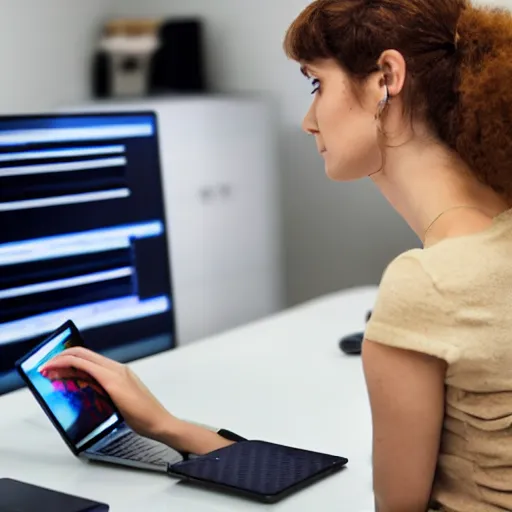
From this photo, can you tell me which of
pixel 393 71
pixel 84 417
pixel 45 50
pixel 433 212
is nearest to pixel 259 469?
pixel 84 417

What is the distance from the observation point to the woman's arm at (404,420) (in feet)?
3.10

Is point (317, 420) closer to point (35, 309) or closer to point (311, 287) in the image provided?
point (35, 309)

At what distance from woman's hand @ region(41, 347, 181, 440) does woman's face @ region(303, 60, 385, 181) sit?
384mm

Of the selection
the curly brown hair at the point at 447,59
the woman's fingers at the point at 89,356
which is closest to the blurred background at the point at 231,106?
the woman's fingers at the point at 89,356

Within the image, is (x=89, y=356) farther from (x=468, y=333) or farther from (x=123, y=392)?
(x=468, y=333)

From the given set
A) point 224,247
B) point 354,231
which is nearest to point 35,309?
point 224,247

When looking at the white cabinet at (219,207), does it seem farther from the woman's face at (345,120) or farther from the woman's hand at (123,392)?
the woman's face at (345,120)

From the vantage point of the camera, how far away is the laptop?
1.18 m

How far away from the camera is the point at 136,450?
1213 mm

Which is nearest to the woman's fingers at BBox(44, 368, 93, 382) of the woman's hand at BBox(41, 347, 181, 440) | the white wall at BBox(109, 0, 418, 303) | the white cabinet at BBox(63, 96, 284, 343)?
the woman's hand at BBox(41, 347, 181, 440)

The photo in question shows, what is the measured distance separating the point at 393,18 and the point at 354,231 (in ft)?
6.54

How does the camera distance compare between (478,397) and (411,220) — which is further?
(411,220)

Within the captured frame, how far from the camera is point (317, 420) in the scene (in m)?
1.36

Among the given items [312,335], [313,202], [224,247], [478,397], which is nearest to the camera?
[478,397]
